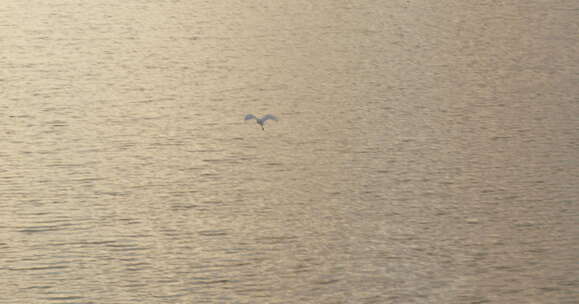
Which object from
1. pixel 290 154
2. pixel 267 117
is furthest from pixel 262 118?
pixel 290 154

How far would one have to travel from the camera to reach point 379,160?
2594 millimetres

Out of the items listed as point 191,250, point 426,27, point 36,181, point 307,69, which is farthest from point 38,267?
point 426,27

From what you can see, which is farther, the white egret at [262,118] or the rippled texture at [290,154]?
the white egret at [262,118]

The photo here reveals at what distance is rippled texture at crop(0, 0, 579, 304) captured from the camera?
2.02 metres

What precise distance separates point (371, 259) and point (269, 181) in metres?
0.50

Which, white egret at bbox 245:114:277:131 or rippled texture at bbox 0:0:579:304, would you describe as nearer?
rippled texture at bbox 0:0:579:304

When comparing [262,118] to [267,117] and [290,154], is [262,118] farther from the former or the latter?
[290,154]

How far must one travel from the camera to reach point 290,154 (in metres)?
2.65

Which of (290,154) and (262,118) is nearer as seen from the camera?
(290,154)

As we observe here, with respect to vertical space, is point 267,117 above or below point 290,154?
above

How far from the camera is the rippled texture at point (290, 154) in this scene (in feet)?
6.61

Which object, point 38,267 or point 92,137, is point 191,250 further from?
point 92,137

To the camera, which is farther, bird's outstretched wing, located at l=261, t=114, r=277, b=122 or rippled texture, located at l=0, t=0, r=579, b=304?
bird's outstretched wing, located at l=261, t=114, r=277, b=122

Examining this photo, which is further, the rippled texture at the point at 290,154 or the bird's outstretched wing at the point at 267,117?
the bird's outstretched wing at the point at 267,117
